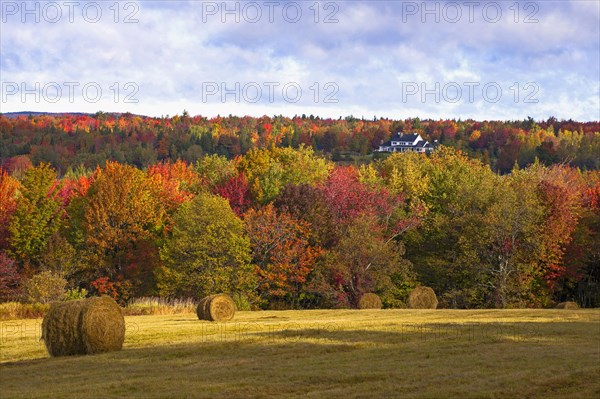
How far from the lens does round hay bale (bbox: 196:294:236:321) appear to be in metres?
36.9

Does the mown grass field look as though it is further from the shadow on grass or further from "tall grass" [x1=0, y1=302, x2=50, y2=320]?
"tall grass" [x1=0, y1=302, x2=50, y2=320]

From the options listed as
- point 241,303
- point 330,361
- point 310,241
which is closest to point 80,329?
point 330,361

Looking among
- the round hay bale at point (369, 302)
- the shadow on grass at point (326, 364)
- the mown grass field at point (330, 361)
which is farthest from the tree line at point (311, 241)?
the shadow on grass at point (326, 364)

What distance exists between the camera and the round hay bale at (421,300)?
1874 inches

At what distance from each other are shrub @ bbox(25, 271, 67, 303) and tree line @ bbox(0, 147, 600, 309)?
7.69 metres

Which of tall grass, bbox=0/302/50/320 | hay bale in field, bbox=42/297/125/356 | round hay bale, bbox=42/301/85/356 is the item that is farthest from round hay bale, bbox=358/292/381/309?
round hay bale, bbox=42/301/85/356

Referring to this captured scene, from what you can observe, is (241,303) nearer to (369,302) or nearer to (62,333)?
(369,302)

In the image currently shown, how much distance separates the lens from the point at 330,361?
22.2 metres

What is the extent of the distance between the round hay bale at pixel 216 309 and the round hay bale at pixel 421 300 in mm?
14438

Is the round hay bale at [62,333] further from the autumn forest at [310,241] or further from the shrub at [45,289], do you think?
the autumn forest at [310,241]

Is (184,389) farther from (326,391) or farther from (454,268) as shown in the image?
(454,268)

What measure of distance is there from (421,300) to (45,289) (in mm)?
24787

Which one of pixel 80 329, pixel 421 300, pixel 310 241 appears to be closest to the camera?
pixel 80 329

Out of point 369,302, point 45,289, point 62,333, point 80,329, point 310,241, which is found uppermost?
point 310,241
